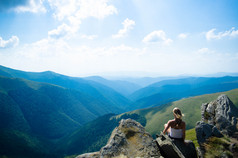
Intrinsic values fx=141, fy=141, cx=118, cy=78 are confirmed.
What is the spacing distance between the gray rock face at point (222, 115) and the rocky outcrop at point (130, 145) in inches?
386

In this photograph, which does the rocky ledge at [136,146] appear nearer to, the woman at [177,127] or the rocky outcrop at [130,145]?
the rocky outcrop at [130,145]

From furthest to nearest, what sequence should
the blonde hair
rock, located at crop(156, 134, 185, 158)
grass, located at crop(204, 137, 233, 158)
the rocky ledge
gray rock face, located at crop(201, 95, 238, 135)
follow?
gray rock face, located at crop(201, 95, 238, 135) → the blonde hair → grass, located at crop(204, 137, 233, 158) → the rocky ledge → rock, located at crop(156, 134, 185, 158)

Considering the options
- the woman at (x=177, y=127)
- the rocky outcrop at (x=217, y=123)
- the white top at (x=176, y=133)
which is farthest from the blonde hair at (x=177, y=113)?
the rocky outcrop at (x=217, y=123)

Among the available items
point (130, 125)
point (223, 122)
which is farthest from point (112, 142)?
point (223, 122)

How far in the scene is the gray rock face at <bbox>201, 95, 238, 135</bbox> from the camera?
15.4 metres

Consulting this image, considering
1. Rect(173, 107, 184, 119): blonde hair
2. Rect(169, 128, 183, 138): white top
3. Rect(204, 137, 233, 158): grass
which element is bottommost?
Rect(204, 137, 233, 158): grass

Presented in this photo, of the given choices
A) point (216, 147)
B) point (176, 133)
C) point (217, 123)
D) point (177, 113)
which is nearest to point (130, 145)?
point (176, 133)

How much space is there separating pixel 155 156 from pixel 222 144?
19.4 ft

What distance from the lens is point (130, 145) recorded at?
35.5 feet

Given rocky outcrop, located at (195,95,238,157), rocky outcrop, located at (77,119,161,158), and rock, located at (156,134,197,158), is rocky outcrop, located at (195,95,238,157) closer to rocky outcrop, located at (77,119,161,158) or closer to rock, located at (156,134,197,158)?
rock, located at (156,134,197,158)

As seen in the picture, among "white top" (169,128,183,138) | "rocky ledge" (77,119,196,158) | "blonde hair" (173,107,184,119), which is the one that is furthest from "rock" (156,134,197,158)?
"blonde hair" (173,107,184,119)

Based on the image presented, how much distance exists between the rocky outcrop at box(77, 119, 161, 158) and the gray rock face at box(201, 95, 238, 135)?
32.1 feet

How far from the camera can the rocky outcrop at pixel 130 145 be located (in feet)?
32.4

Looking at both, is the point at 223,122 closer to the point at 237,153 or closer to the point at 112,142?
the point at 237,153
